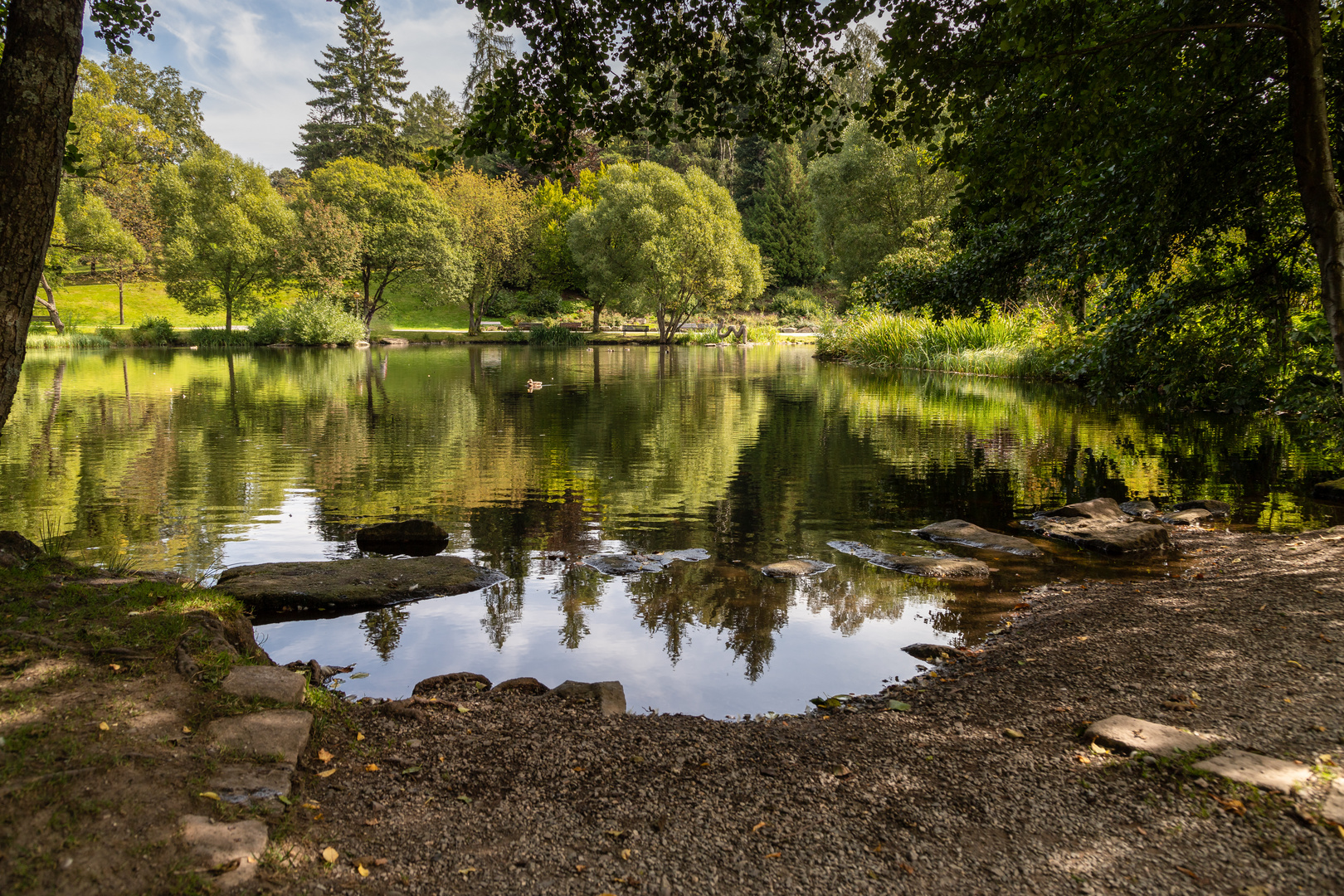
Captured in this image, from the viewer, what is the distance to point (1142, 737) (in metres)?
3.72

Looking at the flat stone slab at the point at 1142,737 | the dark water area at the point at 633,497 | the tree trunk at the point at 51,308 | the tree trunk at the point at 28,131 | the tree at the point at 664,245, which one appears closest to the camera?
the flat stone slab at the point at 1142,737

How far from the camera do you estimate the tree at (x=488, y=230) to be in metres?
64.2

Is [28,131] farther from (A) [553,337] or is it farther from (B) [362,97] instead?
(B) [362,97]

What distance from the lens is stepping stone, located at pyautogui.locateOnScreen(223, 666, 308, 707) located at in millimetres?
3975

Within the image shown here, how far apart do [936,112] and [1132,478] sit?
9.19 m

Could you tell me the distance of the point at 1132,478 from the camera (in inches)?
507

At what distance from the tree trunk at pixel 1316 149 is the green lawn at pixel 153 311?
6382 cm

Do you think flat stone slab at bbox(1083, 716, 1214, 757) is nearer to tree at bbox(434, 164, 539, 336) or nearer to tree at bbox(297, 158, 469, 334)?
tree at bbox(297, 158, 469, 334)

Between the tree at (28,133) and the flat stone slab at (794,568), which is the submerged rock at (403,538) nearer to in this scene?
the flat stone slab at (794,568)

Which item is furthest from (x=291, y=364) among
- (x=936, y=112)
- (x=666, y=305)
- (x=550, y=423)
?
(x=936, y=112)

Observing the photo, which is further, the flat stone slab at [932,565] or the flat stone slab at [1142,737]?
the flat stone slab at [932,565]

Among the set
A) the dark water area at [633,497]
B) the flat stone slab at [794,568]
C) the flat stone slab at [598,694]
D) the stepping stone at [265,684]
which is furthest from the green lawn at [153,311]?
the flat stone slab at [598,694]

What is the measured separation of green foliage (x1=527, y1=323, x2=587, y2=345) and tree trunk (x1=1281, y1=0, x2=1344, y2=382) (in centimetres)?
5543

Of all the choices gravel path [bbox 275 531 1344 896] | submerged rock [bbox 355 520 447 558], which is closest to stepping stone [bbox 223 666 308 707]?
gravel path [bbox 275 531 1344 896]
